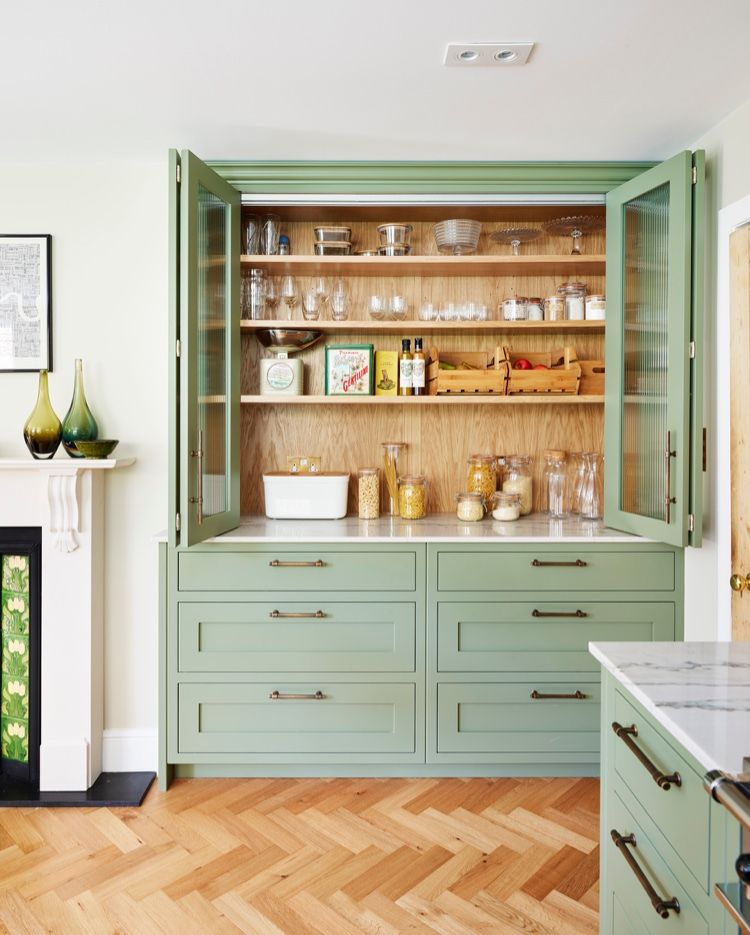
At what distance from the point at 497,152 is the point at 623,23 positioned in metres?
0.95

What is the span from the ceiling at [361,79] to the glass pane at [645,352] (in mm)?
320

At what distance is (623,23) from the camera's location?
198cm

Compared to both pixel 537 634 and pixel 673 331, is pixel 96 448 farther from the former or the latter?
pixel 673 331

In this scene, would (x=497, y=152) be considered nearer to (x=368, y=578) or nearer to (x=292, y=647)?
(x=368, y=578)

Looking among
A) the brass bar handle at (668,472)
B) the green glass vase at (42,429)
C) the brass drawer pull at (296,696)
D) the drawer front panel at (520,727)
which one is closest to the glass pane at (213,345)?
the green glass vase at (42,429)

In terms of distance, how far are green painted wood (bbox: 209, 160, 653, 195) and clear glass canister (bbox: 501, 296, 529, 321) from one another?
44 cm

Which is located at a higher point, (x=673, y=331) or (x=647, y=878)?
(x=673, y=331)

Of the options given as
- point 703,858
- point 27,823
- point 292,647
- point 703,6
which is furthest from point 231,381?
point 703,858

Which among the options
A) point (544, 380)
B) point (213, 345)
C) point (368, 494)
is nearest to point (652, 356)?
point (544, 380)

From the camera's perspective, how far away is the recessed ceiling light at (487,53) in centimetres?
209

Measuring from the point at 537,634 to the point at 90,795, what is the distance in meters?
1.79

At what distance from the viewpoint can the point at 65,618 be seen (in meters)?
2.87

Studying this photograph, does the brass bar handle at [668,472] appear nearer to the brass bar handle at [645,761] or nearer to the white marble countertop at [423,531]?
the white marble countertop at [423,531]

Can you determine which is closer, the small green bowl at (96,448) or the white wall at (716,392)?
the white wall at (716,392)
